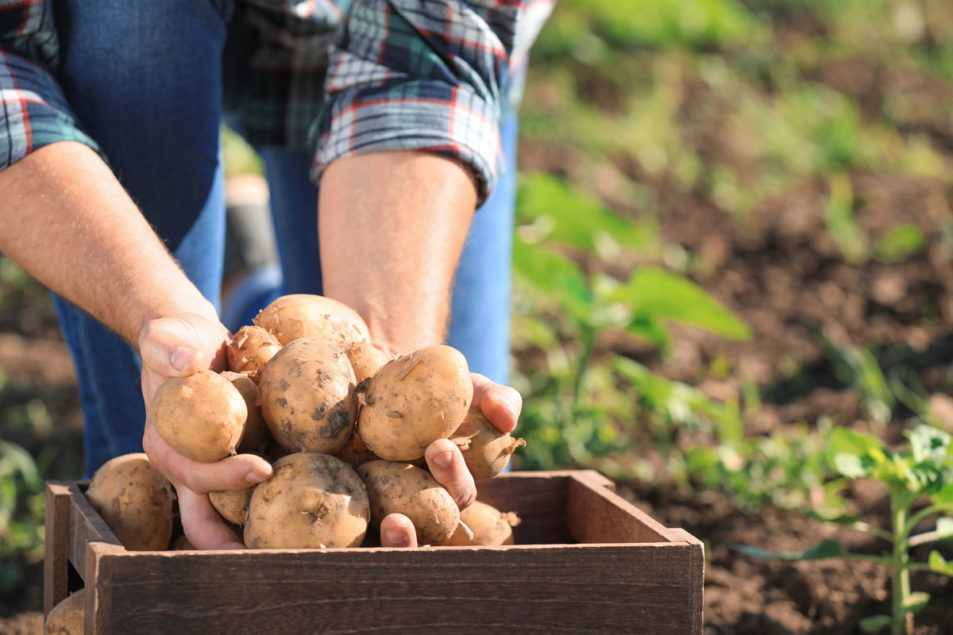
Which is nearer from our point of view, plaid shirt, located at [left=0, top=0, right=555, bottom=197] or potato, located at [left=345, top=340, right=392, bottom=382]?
potato, located at [left=345, top=340, right=392, bottom=382]

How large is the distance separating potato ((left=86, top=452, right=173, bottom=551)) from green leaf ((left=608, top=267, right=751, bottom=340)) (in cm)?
147

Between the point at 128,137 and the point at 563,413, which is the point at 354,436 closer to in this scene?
the point at 128,137

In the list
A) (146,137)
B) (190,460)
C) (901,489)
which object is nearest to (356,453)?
(190,460)

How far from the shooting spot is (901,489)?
5.72 ft

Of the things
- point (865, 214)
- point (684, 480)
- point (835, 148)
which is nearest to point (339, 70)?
point (684, 480)

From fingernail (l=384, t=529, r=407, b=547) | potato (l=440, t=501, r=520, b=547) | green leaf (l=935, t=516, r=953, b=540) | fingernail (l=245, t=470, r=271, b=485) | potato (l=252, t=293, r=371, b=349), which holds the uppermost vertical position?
potato (l=252, t=293, r=371, b=349)

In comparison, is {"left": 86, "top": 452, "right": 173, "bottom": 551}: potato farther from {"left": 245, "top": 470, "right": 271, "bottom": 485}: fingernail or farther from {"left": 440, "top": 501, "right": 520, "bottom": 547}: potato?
{"left": 440, "top": 501, "right": 520, "bottom": 547}: potato

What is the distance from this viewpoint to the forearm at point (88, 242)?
1416mm

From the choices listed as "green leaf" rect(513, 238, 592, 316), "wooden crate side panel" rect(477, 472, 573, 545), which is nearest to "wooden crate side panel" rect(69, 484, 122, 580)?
"wooden crate side panel" rect(477, 472, 573, 545)

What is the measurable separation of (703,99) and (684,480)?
3.29 meters

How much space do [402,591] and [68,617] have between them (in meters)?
0.46

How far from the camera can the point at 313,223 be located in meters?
2.42

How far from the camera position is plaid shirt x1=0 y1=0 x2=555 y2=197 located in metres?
1.62

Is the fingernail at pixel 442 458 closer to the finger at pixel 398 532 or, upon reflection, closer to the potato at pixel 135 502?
the finger at pixel 398 532
